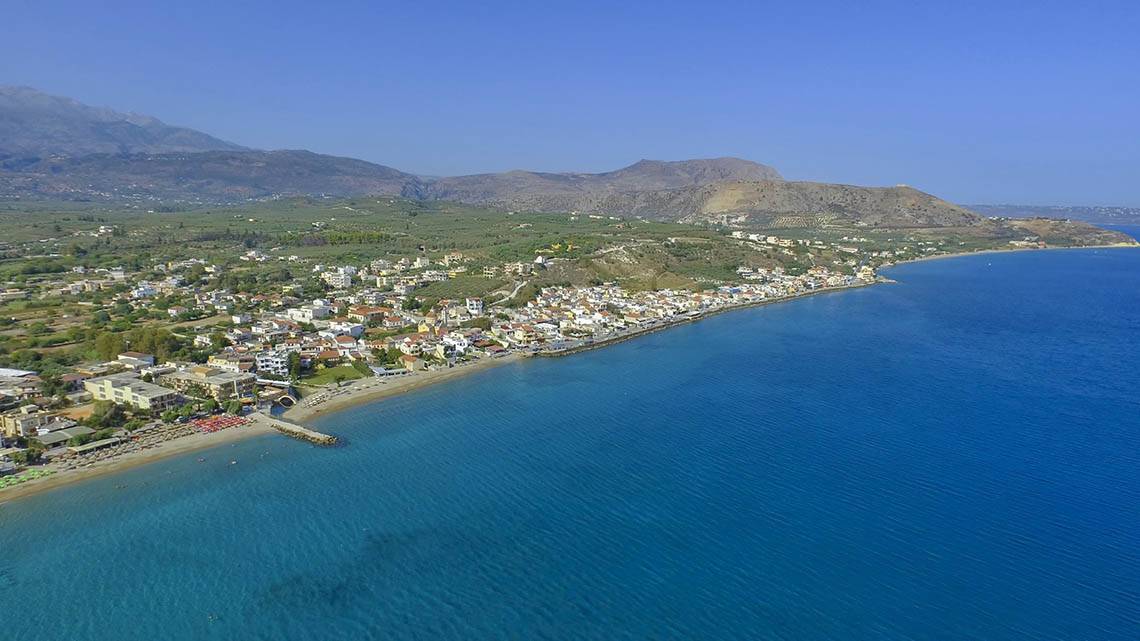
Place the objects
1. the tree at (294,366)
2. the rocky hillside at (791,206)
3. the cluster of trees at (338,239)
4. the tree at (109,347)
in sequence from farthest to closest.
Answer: the rocky hillside at (791,206)
the cluster of trees at (338,239)
the tree at (109,347)
the tree at (294,366)

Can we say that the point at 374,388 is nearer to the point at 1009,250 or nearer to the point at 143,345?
the point at 143,345

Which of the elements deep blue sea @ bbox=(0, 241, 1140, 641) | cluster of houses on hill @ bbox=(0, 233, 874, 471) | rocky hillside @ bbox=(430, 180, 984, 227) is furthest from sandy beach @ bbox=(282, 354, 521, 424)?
rocky hillside @ bbox=(430, 180, 984, 227)

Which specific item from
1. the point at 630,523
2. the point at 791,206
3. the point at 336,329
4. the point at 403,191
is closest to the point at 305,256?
the point at 336,329

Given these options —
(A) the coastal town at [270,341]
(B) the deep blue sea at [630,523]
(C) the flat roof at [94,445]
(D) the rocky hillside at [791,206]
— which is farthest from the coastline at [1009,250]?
(C) the flat roof at [94,445]

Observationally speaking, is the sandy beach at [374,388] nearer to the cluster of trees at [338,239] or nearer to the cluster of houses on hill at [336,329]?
the cluster of houses on hill at [336,329]

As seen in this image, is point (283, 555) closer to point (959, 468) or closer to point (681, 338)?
point (959, 468)

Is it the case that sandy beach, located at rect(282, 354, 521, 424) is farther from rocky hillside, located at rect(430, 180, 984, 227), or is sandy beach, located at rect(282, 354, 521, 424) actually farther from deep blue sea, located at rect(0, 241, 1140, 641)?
rocky hillside, located at rect(430, 180, 984, 227)
